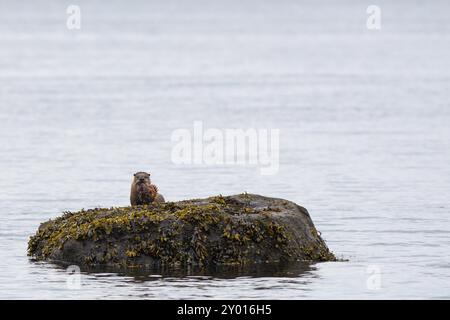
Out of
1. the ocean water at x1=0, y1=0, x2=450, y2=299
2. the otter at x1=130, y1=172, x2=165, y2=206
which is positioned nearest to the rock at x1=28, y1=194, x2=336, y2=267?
the ocean water at x1=0, y1=0, x2=450, y2=299

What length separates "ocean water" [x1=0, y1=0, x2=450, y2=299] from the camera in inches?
891

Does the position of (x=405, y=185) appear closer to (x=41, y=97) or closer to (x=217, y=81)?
(x=41, y=97)

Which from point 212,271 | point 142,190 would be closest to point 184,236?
point 212,271

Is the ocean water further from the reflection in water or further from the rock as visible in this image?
the rock

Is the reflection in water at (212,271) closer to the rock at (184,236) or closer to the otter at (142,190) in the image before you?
the rock at (184,236)

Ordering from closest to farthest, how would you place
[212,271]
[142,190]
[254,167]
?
[212,271], [142,190], [254,167]

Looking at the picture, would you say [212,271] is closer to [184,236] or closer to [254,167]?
[184,236]

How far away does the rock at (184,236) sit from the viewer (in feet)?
75.9

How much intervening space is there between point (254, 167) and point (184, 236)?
66.6 ft

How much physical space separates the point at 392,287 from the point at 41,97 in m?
57.1

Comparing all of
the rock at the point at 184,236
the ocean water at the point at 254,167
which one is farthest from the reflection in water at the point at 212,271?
the rock at the point at 184,236

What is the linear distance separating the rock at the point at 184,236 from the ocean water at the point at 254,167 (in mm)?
420

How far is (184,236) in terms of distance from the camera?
23.2 metres

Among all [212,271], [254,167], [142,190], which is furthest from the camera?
[254,167]
